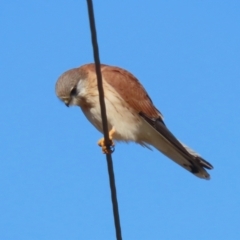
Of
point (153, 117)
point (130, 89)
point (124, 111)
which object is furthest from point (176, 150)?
point (130, 89)

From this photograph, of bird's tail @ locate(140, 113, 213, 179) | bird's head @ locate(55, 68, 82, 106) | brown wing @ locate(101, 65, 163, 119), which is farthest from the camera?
brown wing @ locate(101, 65, 163, 119)

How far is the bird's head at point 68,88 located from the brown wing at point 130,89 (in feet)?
1.01

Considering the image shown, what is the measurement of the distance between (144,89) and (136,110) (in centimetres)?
42

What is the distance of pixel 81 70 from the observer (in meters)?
6.64

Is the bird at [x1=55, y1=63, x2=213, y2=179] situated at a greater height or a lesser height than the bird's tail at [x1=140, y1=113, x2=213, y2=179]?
greater

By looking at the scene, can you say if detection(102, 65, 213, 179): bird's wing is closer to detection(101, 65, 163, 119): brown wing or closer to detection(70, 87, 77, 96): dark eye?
detection(101, 65, 163, 119): brown wing

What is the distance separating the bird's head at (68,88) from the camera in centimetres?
628

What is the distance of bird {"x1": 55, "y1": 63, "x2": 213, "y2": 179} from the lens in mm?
6246

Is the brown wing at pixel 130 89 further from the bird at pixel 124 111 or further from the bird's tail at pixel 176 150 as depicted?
the bird's tail at pixel 176 150

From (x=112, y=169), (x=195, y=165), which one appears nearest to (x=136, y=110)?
(x=195, y=165)

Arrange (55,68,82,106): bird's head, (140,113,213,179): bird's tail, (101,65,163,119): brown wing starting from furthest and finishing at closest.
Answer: (101,65,163,119): brown wing, (55,68,82,106): bird's head, (140,113,213,179): bird's tail

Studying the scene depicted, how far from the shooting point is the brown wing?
21.3ft

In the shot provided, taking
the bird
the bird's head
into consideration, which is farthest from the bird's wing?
the bird's head

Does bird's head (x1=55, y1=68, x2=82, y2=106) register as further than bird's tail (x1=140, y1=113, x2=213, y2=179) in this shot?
Yes
